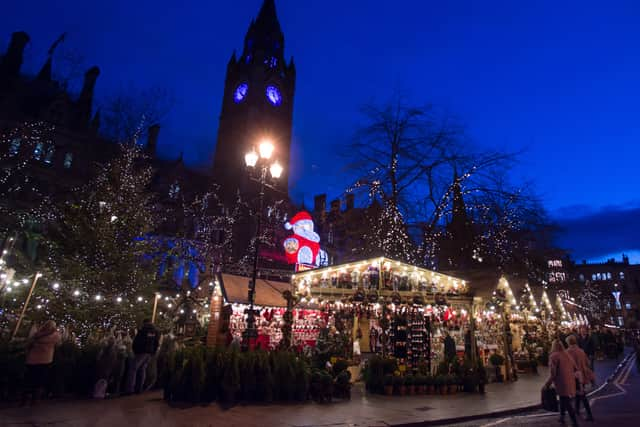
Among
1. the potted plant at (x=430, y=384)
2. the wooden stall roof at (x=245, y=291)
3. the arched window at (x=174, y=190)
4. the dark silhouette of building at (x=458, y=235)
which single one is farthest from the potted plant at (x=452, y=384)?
the arched window at (x=174, y=190)

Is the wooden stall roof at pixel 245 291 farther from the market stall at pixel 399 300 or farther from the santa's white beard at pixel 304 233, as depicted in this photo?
the santa's white beard at pixel 304 233

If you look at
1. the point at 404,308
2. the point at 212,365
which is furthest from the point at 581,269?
the point at 212,365

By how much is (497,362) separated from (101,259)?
16.3 m

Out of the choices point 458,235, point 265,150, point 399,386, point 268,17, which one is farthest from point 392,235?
point 268,17

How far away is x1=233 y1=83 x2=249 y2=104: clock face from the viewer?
177 feet

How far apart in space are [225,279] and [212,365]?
8262 mm

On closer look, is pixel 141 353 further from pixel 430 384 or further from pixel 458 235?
pixel 458 235

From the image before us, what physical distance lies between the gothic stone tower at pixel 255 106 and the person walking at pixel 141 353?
35972 mm

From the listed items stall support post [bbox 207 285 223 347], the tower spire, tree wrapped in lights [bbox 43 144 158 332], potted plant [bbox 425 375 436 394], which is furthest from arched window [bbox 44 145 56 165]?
the tower spire

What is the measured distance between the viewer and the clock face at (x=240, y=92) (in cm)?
5393

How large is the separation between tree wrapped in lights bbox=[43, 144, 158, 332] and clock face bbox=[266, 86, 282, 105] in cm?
4158

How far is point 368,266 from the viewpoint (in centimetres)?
1404

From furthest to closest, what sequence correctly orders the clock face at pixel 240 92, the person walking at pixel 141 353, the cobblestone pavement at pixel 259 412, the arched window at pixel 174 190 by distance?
the clock face at pixel 240 92, the arched window at pixel 174 190, the person walking at pixel 141 353, the cobblestone pavement at pixel 259 412

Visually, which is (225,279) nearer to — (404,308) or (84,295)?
(84,295)
